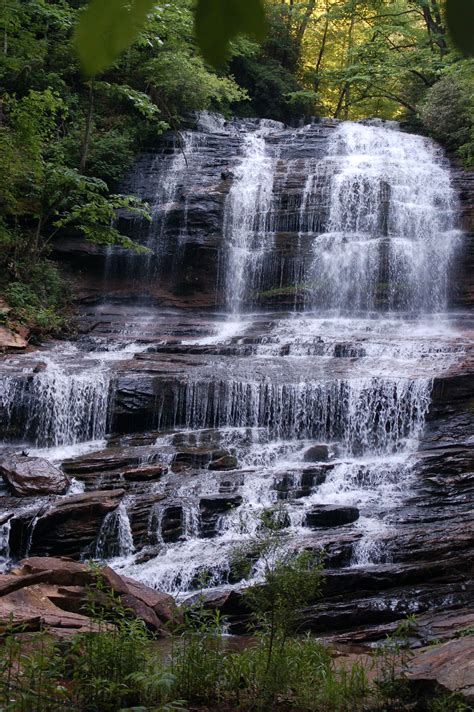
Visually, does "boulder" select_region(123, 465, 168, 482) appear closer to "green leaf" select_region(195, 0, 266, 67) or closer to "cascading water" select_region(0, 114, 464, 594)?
"cascading water" select_region(0, 114, 464, 594)

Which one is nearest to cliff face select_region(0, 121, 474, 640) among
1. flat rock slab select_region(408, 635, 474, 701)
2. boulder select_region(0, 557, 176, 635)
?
boulder select_region(0, 557, 176, 635)

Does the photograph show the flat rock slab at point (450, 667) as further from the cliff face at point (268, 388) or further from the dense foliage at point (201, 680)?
the cliff face at point (268, 388)

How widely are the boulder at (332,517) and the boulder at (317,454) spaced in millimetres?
1849

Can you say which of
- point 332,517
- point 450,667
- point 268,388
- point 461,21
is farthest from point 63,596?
point 461,21

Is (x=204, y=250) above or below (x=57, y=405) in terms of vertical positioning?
above

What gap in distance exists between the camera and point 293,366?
12688mm

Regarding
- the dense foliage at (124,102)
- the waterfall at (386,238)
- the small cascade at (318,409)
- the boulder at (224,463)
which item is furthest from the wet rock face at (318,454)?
the waterfall at (386,238)

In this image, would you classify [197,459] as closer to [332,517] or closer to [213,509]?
[213,509]

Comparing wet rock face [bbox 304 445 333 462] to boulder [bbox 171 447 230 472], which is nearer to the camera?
boulder [bbox 171 447 230 472]

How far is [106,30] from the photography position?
0.71 metres

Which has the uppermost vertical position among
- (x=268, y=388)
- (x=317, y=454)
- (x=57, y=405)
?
(x=268, y=388)

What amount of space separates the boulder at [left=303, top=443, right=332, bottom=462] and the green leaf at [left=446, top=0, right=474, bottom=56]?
409 inches

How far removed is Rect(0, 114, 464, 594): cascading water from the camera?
9141mm

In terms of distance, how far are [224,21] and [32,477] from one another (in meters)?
9.48
